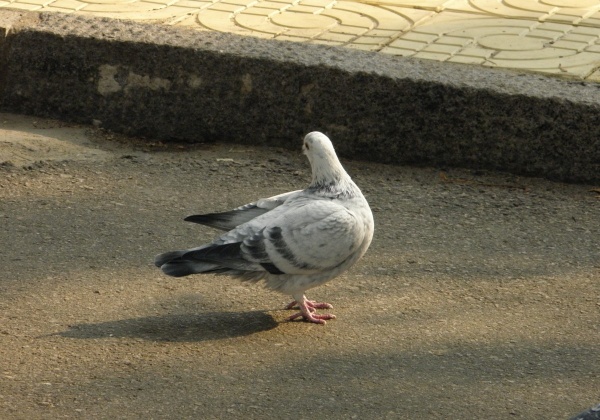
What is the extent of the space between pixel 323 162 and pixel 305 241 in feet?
1.33

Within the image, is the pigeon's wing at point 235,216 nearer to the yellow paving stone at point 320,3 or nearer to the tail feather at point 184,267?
the tail feather at point 184,267

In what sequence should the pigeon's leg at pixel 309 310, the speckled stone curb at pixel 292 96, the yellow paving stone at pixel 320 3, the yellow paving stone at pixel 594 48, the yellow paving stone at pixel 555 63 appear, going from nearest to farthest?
the pigeon's leg at pixel 309 310, the speckled stone curb at pixel 292 96, the yellow paving stone at pixel 555 63, the yellow paving stone at pixel 594 48, the yellow paving stone at pixel 320 3

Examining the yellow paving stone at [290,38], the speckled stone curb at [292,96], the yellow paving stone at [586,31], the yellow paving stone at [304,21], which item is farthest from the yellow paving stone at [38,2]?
the yellow paving stone at [586,31]

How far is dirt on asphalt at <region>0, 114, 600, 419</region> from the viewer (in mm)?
3629

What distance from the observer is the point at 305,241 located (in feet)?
13.1

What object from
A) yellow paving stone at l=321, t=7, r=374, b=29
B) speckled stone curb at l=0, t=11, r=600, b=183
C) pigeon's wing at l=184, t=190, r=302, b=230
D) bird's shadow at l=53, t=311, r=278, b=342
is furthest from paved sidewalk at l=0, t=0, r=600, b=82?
bird's shadow at l=53, t=311, r=278, b=342

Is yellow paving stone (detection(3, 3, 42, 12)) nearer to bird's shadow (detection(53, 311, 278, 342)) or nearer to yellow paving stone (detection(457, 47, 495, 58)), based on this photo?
yellow paving stone (detection(457, 47, 495, 58))

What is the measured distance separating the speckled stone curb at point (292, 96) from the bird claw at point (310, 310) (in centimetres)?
155

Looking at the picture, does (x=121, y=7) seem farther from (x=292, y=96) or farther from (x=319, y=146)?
(x=319, y=146)

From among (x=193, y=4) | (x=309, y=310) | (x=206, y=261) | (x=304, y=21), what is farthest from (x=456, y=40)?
(x=206, y=261)

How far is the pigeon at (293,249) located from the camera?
13.1 feet

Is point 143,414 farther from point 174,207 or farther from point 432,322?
point 174,207

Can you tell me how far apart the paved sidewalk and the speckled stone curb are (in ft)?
1.35

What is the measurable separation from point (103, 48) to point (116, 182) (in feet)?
2.89
